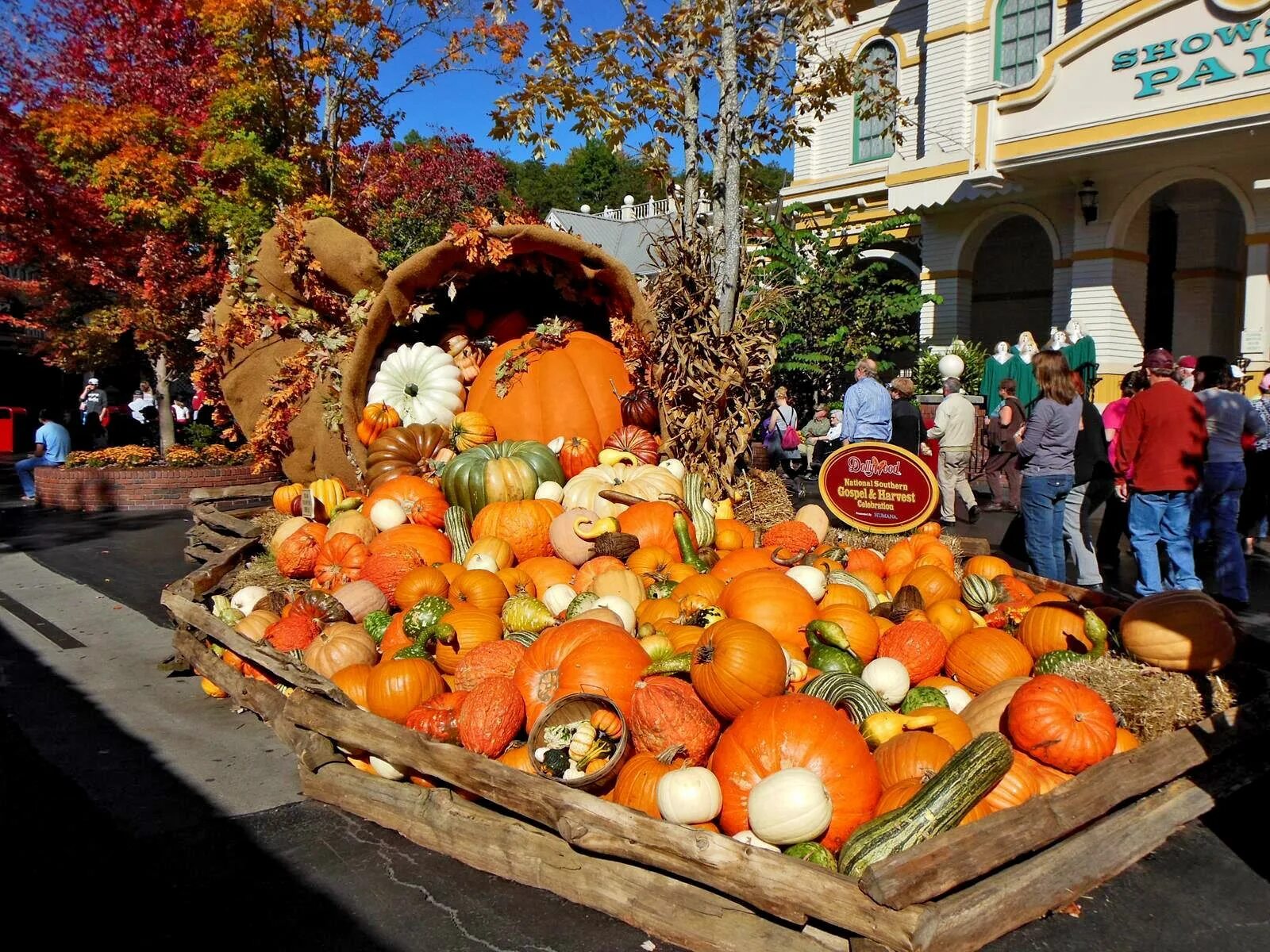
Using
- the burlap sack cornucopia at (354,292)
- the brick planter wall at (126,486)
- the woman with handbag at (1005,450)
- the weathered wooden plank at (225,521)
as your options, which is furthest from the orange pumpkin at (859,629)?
the brick planter wall at (126,486)

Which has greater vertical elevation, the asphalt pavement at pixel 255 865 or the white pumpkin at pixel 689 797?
the white pumpkin at pixel 689 797

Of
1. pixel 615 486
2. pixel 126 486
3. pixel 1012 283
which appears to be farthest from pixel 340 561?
pixel 1012 283

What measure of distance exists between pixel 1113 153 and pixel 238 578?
14.0 m

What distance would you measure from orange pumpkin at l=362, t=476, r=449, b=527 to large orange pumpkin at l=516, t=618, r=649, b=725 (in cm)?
263

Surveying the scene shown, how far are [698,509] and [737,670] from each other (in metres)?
2.46

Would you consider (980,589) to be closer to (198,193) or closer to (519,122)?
(519,122)

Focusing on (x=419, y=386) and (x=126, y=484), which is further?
(x=126, y=484)

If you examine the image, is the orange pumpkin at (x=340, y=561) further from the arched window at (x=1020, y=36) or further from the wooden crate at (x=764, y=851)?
the arched window at (x=1020, y=36)

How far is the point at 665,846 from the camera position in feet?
9.21

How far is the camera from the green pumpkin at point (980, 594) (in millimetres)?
5027

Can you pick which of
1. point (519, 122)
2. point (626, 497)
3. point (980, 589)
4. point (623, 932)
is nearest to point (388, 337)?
point (626, 497)

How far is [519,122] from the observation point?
1091 centimetres

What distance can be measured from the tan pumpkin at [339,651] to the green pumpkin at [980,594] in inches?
130

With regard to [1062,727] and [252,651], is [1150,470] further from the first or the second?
[252,651]
